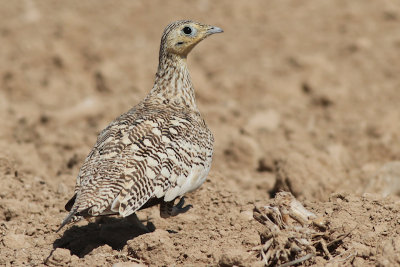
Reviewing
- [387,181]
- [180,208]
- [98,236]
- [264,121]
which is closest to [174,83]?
[180,208]

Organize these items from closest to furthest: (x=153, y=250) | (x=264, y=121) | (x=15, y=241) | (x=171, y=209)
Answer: (x=153, y=250) → (x=15, y=241) → (x=171, y=209) → (x=264, y=121)

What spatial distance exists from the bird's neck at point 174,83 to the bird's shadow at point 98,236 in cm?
133

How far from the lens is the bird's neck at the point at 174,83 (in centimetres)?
662

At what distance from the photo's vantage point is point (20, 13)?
14.8m

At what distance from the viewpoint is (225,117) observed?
10.2 m

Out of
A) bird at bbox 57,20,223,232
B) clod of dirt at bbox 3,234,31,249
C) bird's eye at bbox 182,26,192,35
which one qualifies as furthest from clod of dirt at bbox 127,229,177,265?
bird's eye at bbox 182,26,192,35

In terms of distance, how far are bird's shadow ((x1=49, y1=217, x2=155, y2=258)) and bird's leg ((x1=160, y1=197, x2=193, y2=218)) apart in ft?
1.11

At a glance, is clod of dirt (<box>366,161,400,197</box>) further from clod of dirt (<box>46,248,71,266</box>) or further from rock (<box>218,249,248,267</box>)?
clod of dirt (<box>46,248,71,266</box>)

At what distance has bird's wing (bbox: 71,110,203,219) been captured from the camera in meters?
5.01

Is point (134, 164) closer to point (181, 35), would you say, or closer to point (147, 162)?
point (147, 162)

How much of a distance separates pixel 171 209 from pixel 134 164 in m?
0.74

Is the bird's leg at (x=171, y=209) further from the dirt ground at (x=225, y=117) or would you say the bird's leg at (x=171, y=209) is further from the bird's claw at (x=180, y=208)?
the dirt ground at (x=225, y=117)

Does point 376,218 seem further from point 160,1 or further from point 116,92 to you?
point 160,1

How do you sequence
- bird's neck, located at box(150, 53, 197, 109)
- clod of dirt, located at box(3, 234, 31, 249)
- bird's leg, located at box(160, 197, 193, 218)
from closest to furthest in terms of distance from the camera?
1. clod of dirt, located at box(3, 234, 31, 249)
2. bird's leg, located at box(160, 197, 193, 218)
3. bird's neck, located at box(150, 53, 197, 109)
